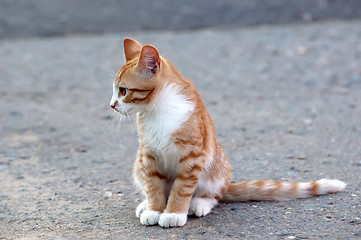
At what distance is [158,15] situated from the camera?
430 inches

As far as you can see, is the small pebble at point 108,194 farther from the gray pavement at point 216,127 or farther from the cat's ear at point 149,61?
the cat's ear at point 149,61

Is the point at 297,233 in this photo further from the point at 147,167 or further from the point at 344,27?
the point at 344,27

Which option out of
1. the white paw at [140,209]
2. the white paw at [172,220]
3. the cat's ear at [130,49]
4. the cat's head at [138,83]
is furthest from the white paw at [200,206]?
the cat's ear at [130,49]

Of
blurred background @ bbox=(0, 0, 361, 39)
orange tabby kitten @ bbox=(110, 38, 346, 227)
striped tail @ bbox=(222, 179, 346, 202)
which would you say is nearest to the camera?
orange tabby kitten @ bbox=(110, 38, 346, 227)

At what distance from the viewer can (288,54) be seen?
28.5ft

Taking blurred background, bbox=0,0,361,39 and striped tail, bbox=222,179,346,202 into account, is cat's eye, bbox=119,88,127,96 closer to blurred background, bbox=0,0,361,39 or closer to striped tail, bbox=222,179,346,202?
striped tail, bbox=222,179,346,202

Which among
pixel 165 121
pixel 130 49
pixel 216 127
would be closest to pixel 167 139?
pixel 165 121

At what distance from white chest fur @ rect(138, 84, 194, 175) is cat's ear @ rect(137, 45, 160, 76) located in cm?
17

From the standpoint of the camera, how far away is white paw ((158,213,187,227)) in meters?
3.46

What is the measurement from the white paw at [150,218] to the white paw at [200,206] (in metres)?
0.26

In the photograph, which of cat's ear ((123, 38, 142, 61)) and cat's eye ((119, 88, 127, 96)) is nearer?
cat's eye ((119, 88, 127, 96))

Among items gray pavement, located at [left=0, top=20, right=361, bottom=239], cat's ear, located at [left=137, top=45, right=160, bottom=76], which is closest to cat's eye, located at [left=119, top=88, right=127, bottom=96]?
cat's ear, located at [left=137, top=45, right=160, bottom=76]

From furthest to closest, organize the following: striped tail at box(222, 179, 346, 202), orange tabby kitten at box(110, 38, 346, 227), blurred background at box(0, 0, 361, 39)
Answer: blurred background at box(0, 0, 361, 39) → striped tail at box(222, 179, 346, 202) → orange tabby kitten at box(110, 38, 346, 227)

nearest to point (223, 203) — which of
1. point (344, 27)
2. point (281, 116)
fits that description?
point (281, 116)
